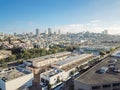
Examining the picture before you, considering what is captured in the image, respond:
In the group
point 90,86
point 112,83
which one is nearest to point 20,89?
point 90,86

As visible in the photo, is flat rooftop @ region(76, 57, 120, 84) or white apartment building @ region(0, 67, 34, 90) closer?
flat rooftop @ region(76, 57, 120, 84)

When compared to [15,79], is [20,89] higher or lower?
lower

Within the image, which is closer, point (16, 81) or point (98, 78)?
point (98, 78)

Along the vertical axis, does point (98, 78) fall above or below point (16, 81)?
above

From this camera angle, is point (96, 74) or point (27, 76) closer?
point (96, 74)

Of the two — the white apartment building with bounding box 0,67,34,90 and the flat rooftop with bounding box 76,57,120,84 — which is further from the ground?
the flat rooftop with bounding box 76,57,120,84

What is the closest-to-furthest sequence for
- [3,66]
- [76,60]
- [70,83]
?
[70,83] < [76,60] < [3,66]

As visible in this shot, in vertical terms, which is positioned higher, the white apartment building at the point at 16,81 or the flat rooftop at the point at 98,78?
the flat rooftop at the point at 98,78

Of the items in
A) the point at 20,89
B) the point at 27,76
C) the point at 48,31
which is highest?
the point at 48,31

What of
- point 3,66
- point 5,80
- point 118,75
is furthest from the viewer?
point 3,66

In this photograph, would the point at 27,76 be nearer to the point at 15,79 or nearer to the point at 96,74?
the point at 15,79

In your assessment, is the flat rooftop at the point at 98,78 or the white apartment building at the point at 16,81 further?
the white apartment building at the point at 16,81
